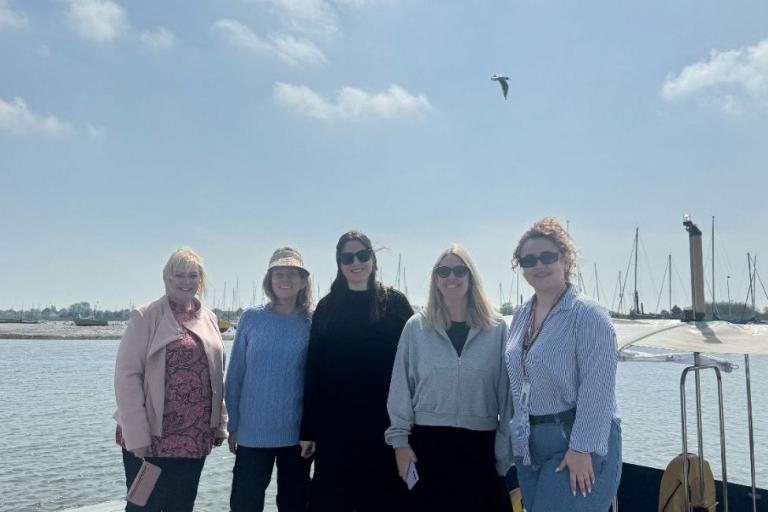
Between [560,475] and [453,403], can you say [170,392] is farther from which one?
[560,475]

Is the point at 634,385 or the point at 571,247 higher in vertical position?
the point at 571,247

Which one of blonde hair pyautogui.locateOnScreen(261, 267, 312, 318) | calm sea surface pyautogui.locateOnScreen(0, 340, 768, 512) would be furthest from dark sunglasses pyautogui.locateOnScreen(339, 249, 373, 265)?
calm sea surface pyautogui.locateOnScreen(0, 340, 768, 512)

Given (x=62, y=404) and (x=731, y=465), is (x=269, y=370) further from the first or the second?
(x=62, y=404)

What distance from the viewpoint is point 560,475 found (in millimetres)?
2996

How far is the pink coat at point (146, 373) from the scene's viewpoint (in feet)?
13.2

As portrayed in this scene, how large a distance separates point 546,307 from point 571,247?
355 mm

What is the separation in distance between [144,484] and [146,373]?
71 cm

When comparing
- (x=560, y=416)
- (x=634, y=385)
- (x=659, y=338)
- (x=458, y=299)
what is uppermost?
(x=458, y=299)

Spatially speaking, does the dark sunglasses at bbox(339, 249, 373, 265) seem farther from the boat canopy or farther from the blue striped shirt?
the boat canopy

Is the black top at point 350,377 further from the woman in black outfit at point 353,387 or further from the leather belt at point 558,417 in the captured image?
the leather belt at point 558,417

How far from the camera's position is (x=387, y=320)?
4125mm

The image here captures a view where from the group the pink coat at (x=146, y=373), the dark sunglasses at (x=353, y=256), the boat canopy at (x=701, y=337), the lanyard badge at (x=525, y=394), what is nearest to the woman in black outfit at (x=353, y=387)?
the dark sunglasses at (x=353, y=256)

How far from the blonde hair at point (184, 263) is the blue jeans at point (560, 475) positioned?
258 centimetres

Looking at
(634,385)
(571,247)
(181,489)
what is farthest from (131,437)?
(634,385)
